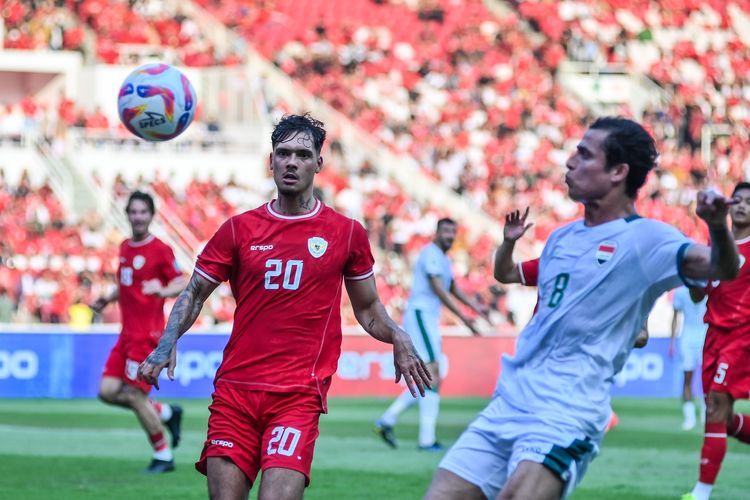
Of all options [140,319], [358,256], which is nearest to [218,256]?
[358,256]

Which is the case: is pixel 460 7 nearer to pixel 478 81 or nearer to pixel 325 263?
pixel 478 81

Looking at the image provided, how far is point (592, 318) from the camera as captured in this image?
5516 millimetres

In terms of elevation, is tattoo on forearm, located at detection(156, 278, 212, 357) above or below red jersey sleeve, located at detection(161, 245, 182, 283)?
above

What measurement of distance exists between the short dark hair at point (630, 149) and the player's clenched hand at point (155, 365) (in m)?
2.20

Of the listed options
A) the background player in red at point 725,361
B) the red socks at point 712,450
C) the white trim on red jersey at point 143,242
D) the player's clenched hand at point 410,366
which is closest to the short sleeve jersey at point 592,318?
the player's clenched hand at point 410,366

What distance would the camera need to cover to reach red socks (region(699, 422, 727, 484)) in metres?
9.75

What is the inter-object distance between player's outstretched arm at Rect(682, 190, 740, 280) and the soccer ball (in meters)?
5.47

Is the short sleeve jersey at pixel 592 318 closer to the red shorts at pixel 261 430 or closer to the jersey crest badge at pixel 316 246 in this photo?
the red shorts at pixel 261 430

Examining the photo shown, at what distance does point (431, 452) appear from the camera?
13.7m

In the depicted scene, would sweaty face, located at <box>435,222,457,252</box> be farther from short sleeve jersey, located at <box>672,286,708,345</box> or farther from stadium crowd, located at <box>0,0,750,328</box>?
stadium crowd, located at <box>0,0,750,328</box>

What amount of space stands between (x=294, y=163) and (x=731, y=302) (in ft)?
14.6

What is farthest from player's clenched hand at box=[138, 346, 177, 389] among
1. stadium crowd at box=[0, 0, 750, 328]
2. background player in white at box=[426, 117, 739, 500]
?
stadium crowd at box=[0, 0, 750, 328]

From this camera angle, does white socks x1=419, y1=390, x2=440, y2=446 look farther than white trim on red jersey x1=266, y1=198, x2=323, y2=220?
Yes

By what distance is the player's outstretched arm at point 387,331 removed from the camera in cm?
649
